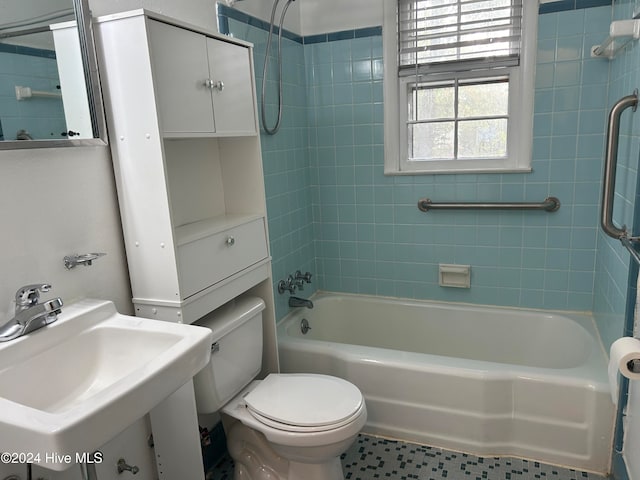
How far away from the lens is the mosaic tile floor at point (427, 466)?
1845mm

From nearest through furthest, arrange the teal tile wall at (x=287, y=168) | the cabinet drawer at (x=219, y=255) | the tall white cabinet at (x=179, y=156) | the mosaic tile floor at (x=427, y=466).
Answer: the tall white cabinet at (x=179, y=156) < the cabinet drawer at (x=219, y=255) < the mosaic tile floor at (x=427, y=466) < the teal tile wall at (x=287, y=168)

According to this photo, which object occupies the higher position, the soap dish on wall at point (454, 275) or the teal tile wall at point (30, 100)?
the teal tile wall at point (30, 100)

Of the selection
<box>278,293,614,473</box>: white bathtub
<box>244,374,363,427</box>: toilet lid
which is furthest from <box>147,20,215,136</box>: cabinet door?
<box>278,293,614,473</box>: white bathtub

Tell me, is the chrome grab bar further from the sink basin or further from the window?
the sink basin

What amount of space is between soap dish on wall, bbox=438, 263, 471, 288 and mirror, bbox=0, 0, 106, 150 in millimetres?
1862

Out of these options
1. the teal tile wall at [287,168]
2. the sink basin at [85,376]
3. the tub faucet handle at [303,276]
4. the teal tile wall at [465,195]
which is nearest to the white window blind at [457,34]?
the teal tile wall at [465,195]

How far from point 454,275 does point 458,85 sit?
1009 millimetres

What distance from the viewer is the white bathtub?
1851 mm

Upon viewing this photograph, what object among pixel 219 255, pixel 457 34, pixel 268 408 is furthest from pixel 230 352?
pixel 457 34

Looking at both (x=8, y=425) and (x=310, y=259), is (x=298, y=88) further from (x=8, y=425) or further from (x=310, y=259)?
(x=8, y=425)

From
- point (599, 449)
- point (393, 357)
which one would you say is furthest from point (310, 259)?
point (599, 449)

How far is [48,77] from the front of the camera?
4.33ft

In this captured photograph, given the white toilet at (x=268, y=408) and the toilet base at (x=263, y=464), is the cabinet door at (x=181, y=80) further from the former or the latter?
the toilet base at (x=263, y=464)

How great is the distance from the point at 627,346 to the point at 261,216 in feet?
4.27
